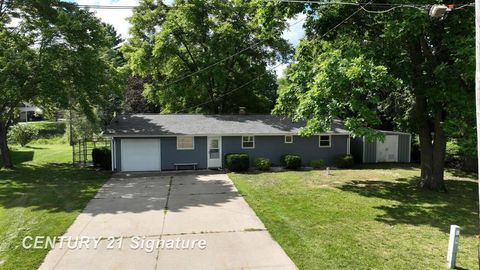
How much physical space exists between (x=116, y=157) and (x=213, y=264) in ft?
48.0

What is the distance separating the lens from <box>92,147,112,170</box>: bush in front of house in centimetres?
2217

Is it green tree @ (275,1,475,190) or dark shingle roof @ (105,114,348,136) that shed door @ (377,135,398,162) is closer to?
dark shingle roof @ (105,114,348,136)

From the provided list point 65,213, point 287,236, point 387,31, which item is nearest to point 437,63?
point 387,31

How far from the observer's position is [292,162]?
21.8m

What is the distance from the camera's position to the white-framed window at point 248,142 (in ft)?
74.3

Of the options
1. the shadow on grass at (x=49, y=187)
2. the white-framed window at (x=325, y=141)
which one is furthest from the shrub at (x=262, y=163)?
the shadow on grass at (x=49, y=187)

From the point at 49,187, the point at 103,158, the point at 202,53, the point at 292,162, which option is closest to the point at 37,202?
the point at 49,187

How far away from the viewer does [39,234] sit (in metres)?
10.1

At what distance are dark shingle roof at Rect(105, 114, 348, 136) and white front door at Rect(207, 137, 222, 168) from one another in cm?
56

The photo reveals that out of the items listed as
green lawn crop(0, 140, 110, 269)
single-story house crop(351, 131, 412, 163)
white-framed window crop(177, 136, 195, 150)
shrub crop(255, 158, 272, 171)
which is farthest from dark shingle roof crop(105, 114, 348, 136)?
green lawn crop(0, 140, 110, 269)

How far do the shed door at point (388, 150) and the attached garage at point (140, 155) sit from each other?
572 inches

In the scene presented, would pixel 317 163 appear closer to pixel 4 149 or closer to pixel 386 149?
pixel 386 149

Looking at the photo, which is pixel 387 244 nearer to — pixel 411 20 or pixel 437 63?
pixel 411 20

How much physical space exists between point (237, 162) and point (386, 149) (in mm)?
11023
